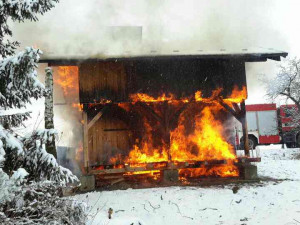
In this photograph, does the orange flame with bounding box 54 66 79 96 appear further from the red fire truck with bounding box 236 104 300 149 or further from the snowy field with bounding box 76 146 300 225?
the red fire truck with bounding box 236 104 300 149

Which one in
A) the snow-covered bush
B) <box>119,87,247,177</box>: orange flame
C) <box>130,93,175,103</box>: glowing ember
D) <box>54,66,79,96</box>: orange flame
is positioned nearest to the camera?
the snow-covered bush

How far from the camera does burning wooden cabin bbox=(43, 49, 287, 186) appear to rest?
12773mm

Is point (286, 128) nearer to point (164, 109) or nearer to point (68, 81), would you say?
point (164, 109)

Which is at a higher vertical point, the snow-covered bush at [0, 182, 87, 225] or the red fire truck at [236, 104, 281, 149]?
the red fire truck at [236, 104, 281, 149]

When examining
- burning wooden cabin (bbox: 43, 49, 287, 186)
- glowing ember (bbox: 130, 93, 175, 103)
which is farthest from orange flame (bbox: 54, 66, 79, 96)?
glowing ember (bbox: 130, 93, 175, 103)

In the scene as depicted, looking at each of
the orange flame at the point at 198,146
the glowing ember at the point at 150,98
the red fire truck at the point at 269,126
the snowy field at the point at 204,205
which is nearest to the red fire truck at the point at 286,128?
the red fire truck at the point at 269,126

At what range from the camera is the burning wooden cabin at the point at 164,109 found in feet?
41.9

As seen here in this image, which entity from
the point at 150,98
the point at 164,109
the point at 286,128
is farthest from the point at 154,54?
the point at 286,128

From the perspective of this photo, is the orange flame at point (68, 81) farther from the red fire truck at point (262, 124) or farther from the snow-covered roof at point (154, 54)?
the red fire truck at point (262, 124)

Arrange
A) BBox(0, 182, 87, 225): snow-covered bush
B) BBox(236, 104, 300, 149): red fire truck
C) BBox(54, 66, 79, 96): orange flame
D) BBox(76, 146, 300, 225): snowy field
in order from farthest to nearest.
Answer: BBox(236, 104, 300, 149): red fire truck → BBox(54, 66, 79, 96): orange flame → BBox(76, 146, 300, 225): snowy field → BBox(0, 182, 87, 225): snow-covered bush

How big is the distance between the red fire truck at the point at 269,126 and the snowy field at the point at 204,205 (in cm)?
1209

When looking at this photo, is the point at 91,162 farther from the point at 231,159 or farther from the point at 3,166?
the point at 3,166

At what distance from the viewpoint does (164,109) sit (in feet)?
42.8

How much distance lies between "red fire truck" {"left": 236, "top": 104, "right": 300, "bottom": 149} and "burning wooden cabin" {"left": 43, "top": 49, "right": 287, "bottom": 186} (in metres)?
10.1
